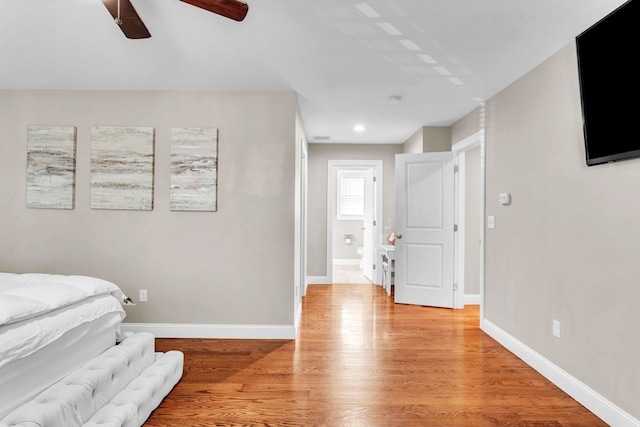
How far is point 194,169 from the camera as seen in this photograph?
11.1 ft

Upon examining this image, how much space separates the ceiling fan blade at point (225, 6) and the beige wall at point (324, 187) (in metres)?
4.14

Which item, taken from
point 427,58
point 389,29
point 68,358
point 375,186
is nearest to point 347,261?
point 375,186

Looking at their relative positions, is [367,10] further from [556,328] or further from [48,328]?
[556,328]

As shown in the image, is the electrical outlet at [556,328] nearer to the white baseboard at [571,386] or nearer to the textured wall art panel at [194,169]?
the white baseboard at [571,386]

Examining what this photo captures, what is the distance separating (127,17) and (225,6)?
0.52 metres

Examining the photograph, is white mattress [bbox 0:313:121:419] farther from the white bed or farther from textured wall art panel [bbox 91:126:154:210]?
textured wall art panel [bbox 91:126:154:210]

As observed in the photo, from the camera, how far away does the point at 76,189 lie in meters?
3.40

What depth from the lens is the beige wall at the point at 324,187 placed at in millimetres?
5785

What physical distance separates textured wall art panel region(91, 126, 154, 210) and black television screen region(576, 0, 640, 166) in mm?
3503

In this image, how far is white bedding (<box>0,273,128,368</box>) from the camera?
5.17 ft

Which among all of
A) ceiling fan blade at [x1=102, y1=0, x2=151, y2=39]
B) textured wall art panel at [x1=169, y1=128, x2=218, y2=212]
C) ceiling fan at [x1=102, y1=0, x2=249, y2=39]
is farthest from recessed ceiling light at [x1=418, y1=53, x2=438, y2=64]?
textured wall art panel at [x1=169, y1=128, x2=218, y2=212]

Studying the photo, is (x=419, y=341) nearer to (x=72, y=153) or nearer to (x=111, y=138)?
(x=111, y=138)

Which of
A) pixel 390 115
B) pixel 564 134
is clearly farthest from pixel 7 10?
pixel 564 134

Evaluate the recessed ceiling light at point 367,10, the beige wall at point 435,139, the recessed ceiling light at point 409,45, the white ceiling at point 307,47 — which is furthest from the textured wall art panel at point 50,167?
the beige wall at point 435,139
